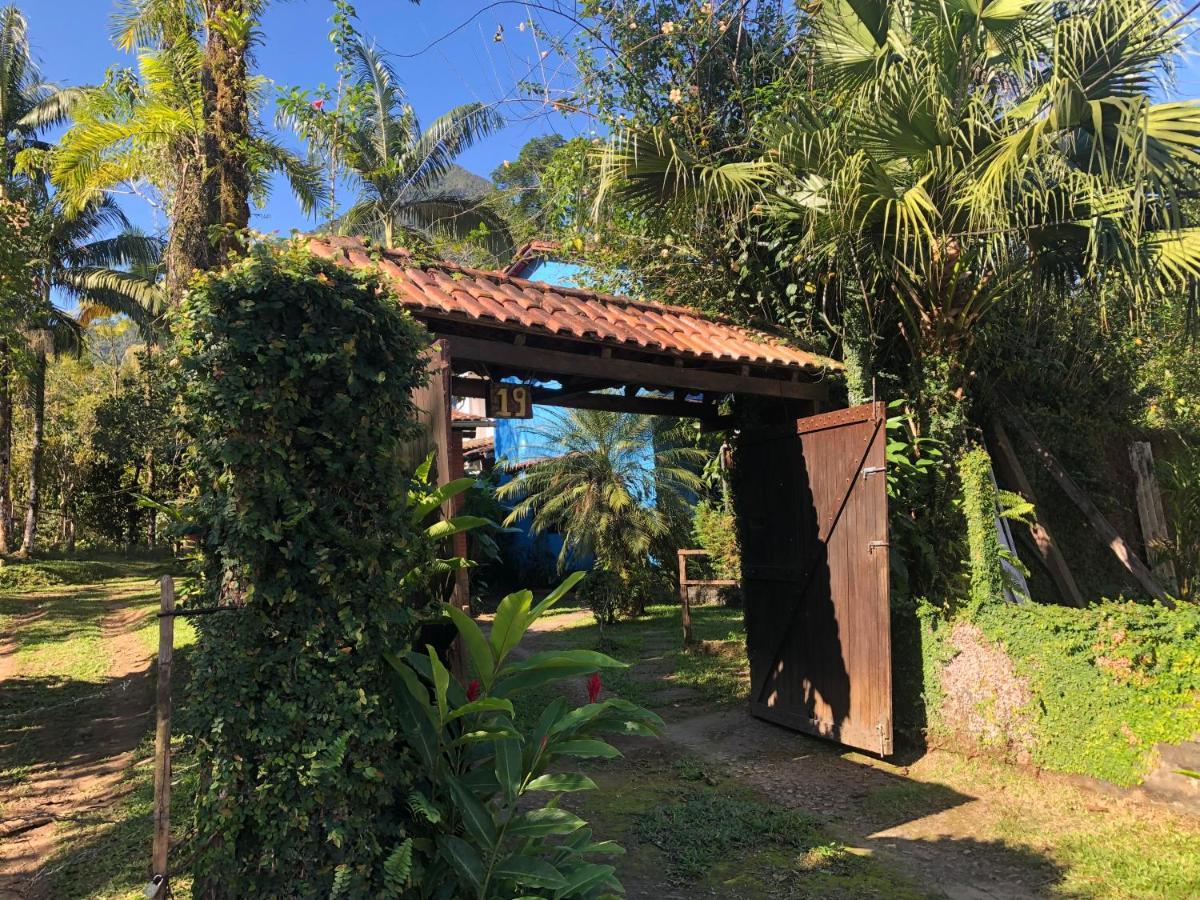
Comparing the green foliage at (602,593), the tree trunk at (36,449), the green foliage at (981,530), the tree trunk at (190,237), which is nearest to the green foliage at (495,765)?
Answer: the green foliage at (981,530)

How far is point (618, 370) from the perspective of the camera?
19.1 ft

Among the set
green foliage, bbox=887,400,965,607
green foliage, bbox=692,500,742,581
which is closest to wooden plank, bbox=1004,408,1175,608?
green foliage, bbox=887,400,965,607

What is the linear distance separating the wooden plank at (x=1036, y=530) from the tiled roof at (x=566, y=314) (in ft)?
7.17

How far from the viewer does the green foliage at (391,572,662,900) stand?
115 inches

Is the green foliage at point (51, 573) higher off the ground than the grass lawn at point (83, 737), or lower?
higher

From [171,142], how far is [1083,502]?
31.4 ft

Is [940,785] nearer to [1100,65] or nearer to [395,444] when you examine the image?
[395,444]

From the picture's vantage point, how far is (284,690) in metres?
2.75

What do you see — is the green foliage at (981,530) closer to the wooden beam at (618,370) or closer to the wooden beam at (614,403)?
the wooden beam at (618,370)

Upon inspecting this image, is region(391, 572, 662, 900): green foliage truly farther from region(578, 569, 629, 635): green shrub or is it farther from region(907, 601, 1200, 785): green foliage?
region(578, 569, 629, 635): green shrub

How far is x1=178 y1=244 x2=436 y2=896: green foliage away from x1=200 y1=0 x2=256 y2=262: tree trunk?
2.95 meters

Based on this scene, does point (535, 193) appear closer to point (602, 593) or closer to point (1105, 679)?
point (602, 593)

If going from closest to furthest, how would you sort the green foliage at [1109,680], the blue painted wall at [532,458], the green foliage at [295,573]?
the green foliage at [295,573]
the green foliage at [1109,680]
the blue painted wall at [532,458]

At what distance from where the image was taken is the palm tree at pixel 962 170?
510 cm
